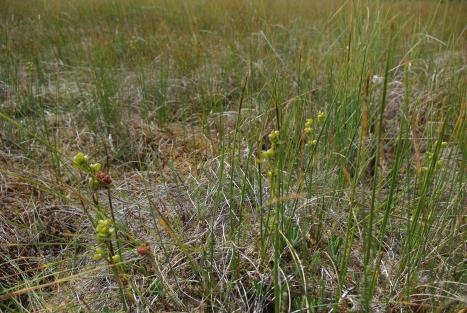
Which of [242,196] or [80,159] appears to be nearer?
[80,159]

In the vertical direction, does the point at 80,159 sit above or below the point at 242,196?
above

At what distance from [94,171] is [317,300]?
0.62m

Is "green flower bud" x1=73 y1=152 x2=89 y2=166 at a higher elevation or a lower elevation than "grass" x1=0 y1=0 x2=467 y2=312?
higher

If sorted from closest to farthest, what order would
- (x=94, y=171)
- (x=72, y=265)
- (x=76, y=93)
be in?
1. (x=94, y=171)
2. (x=72, y=265)
3. (x=76, y=93)

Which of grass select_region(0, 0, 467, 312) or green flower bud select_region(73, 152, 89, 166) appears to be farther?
grass select_region(0, 0, 467, 312)

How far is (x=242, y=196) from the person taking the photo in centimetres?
98

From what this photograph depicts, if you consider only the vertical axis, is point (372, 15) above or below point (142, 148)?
above

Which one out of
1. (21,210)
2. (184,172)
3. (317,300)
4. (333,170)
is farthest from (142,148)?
(317,300)

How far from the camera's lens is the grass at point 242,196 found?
883 millimetres

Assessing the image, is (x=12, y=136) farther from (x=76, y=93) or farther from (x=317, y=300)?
(x=317, y=300)

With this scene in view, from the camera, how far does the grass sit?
34.8 inches

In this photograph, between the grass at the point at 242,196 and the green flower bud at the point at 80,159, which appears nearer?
the green flower bud at the point at 80,159

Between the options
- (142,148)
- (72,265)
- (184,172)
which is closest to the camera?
(72,265)

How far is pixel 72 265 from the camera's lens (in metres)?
1.10
